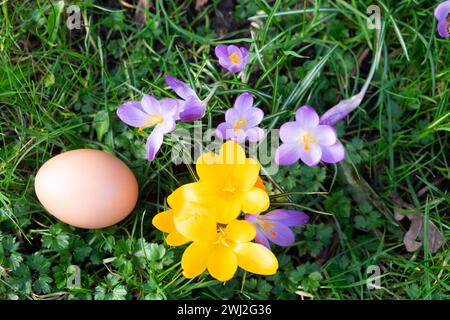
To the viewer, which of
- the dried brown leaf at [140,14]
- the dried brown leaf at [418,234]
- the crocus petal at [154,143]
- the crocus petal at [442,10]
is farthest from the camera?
the dried brown leaf at [140,14]

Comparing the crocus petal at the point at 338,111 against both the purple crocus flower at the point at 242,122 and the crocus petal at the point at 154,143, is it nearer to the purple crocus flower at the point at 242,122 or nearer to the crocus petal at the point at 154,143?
the purple crocus flower at the point at 242,122

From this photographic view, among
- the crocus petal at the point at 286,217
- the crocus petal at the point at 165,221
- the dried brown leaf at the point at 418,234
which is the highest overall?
the crocus petal at the point at 165,221

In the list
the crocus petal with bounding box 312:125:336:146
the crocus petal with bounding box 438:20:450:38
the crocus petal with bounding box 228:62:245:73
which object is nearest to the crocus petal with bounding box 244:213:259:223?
the crocus petal with bounding box 312:125:336:146

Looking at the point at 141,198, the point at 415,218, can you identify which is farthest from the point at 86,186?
the point at 415,218

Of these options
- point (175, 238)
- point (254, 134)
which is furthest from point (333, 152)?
point (175, 238)

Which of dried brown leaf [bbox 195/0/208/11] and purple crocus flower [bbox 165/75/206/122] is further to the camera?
dried brown leaf [bbox 195/0/208/11]

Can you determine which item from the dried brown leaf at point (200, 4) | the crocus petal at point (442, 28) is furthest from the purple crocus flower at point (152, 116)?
the crocus petal at point (442, 28)

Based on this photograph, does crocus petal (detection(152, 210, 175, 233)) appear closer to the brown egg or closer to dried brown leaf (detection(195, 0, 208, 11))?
the brown egg
